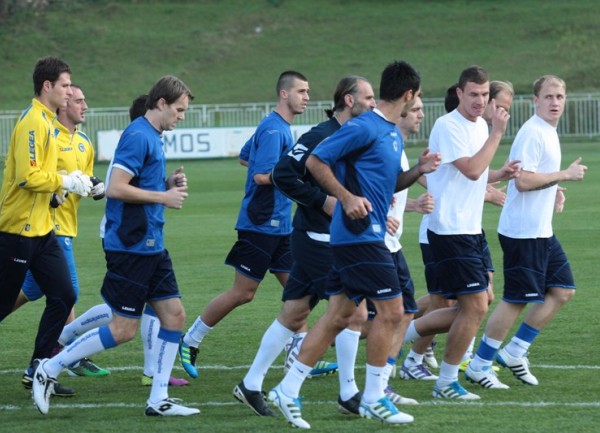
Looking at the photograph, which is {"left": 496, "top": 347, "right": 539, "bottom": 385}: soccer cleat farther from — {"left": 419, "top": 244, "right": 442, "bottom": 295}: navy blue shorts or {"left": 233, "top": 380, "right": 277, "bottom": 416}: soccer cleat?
{"left": 233, "top": 380, "right": 277, "bottom": 416}: soccer cleat

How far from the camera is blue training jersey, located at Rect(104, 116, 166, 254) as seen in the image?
7.94 m

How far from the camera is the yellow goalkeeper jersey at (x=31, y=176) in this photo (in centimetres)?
816

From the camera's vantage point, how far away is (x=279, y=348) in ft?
26.2

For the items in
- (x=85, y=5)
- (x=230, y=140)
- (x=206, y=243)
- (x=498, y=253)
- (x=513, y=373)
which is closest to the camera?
(x=513, y=373)

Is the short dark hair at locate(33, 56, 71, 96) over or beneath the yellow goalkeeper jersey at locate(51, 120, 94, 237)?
over

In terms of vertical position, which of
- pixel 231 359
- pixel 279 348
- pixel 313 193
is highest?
pixel 313 193

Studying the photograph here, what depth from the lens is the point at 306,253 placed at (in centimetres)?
827

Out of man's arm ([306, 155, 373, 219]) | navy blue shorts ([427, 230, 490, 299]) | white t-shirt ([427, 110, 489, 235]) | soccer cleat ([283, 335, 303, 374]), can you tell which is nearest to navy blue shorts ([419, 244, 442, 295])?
navy blue shorts ([427, 230, 490, 299])

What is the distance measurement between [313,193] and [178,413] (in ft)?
5.44

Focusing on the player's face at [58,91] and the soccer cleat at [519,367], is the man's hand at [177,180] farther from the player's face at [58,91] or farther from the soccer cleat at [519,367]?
the soccer cleat at [519,367]

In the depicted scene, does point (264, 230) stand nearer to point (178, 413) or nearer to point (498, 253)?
point (178, 413)

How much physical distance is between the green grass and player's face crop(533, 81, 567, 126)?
46.7 m

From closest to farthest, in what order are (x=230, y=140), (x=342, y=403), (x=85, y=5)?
(x=342, y=403) < (x=230, y=140) < (x=85, y=5)

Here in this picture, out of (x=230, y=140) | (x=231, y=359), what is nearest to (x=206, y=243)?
(x=231, y=359)
